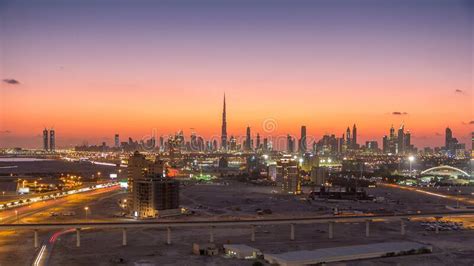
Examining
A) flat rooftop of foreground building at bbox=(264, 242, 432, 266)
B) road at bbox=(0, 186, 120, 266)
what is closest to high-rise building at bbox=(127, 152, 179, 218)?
road at bbox=(0, 186, 120, 266)

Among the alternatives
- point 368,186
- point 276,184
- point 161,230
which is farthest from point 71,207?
point 368,186

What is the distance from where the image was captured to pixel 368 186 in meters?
110

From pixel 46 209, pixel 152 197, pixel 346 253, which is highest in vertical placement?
pixel 152 197

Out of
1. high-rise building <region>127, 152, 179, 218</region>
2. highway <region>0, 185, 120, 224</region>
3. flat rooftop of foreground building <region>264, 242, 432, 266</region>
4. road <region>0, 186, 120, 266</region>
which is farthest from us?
high-rise building <region>127, 152, 179, 218</region>

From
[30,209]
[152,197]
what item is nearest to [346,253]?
[152,197]

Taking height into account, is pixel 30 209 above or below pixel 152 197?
below

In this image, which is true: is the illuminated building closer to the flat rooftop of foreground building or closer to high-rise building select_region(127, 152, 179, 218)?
high-rise building select_region(127, 152, 179, 218)

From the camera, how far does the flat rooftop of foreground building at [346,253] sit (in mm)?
34312

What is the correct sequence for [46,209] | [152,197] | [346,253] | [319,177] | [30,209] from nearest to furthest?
[346,253] < [152,197] < [30,209] < [46,209] < [319,177]

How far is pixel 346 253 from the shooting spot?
36.5 metres

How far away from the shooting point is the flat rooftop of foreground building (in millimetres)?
34312

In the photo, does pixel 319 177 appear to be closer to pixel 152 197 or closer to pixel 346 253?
pixel 152 197

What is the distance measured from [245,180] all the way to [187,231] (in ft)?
253

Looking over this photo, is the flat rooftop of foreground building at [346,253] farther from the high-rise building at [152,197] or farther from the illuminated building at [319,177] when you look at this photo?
the illuminated building at [319,177]
